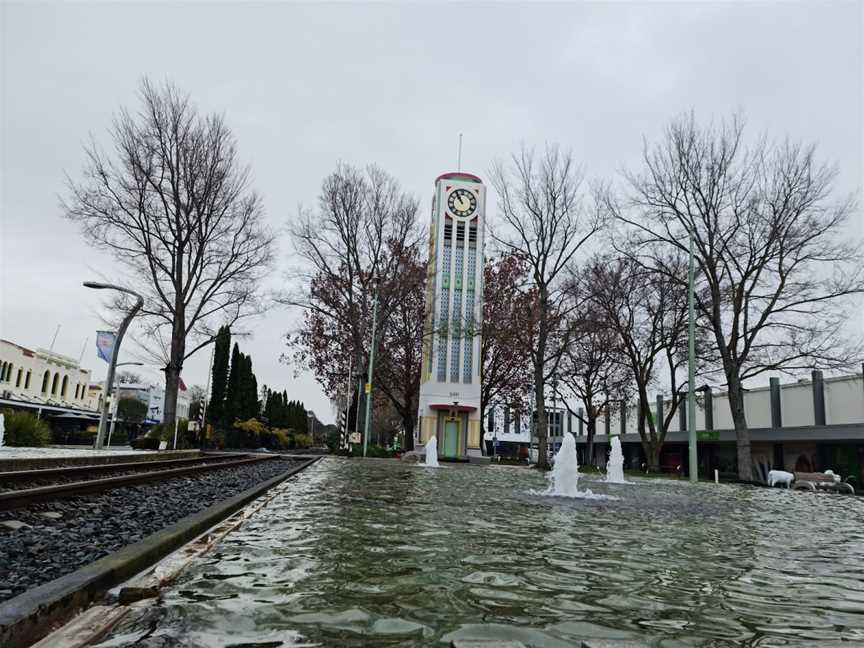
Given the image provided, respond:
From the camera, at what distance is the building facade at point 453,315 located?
127 ft

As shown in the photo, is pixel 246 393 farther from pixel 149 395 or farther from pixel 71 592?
pixel 71 592

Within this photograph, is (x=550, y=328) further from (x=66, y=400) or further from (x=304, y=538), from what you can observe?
(x=66, y=400)

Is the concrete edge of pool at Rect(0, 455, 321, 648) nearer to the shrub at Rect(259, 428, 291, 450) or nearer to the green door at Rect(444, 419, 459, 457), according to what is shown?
the green door at Rect(444, 419, 459, 457)

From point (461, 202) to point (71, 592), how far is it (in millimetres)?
40452

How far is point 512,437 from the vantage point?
101 meters

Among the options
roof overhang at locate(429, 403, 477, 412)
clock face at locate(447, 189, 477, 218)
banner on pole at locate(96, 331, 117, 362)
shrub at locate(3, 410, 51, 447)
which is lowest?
shrub at locate(3, 410, 51, 447)

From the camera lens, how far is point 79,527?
19.5 feet

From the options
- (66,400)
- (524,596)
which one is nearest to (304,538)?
(524,596)

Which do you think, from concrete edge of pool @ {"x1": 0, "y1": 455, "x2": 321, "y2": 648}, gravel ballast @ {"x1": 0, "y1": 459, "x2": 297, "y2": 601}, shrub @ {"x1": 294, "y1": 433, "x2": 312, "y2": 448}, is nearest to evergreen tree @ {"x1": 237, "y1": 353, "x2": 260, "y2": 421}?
shrub @ {"x1": 294, "y1": 433, "x2": 312, "y2": 448}

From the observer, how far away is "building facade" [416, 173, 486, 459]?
38.7m

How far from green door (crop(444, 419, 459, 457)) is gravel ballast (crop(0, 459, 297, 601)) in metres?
29.4

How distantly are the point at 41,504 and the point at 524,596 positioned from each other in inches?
262

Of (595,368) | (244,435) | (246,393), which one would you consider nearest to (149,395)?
(246,393)

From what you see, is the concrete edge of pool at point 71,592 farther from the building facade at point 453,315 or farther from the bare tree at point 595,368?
the building facade at point 453,315
